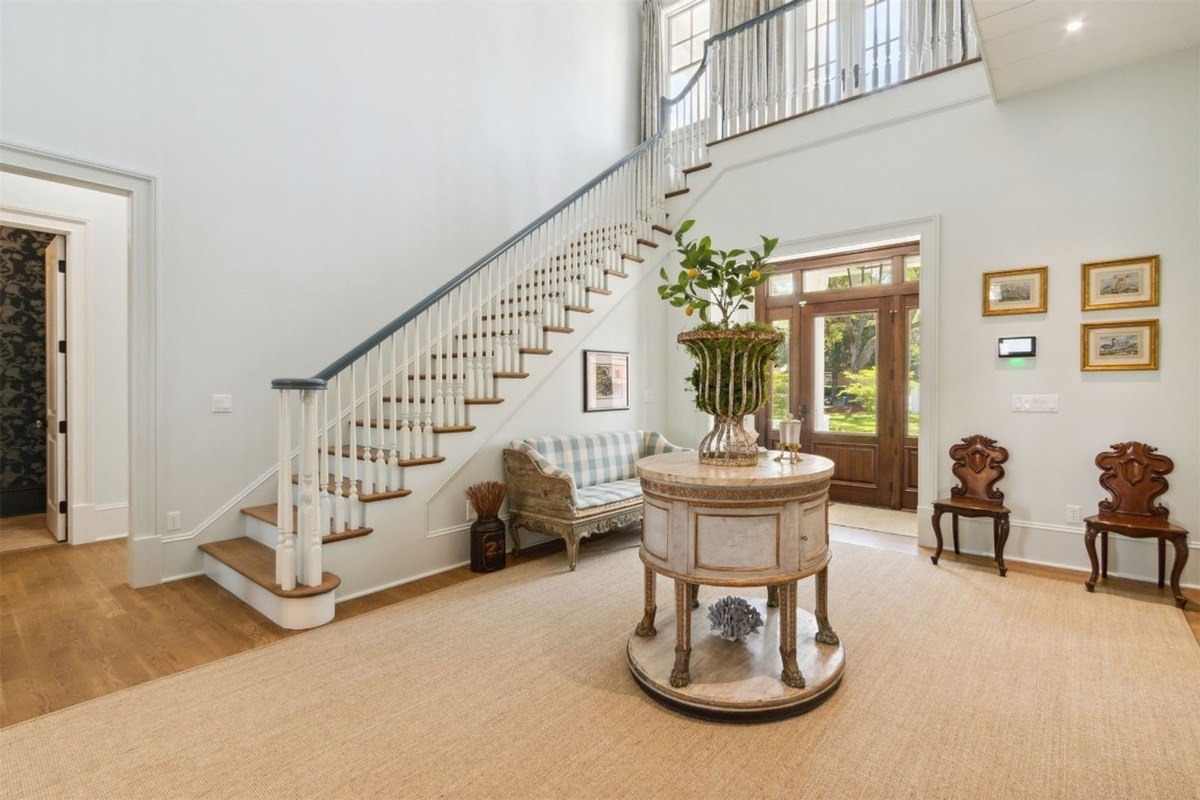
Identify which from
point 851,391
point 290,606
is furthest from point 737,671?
point 851,391

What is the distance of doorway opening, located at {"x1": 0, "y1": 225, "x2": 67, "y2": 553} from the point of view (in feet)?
15.3

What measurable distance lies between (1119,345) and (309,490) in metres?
5.29

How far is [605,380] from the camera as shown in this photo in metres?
5.52

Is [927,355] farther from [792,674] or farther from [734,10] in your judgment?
[734,10]

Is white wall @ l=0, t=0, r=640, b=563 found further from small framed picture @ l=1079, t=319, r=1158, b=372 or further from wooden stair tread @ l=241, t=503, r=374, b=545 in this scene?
small framed picture @ l=1079, t=319, r=1158, b=372

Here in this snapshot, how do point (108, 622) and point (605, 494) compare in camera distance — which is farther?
point (605, 494)

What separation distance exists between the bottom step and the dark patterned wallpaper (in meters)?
3.20

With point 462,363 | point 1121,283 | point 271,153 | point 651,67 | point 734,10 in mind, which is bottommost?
point 462,363

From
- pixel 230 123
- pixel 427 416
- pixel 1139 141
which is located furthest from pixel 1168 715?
pixel 230 123

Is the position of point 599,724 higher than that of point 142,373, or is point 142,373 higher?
point 142,373

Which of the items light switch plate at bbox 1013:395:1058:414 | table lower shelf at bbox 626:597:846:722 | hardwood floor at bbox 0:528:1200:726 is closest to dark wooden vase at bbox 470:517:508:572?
hardwood floor at bbox 0:528:1200:726

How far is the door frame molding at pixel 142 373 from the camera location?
3.56m

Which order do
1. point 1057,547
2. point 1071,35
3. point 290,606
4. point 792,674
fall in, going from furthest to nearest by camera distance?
point 1057,547
point 1071,35
point 290,606
point 792,674

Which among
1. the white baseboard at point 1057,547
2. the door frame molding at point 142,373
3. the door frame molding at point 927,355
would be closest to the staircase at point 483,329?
the door frame molding at point 142,373
